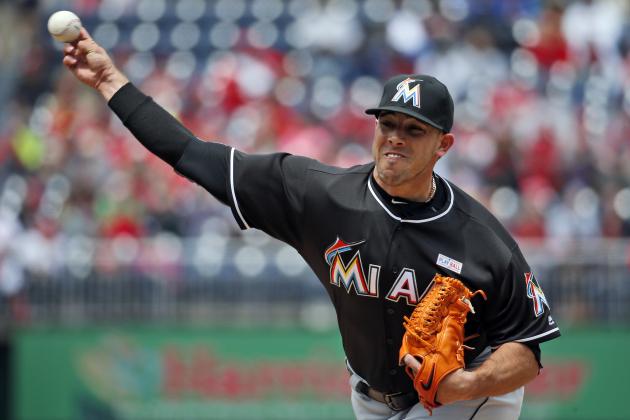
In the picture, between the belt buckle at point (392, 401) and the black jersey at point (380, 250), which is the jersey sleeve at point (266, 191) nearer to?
the black jersey at point (380, 250)

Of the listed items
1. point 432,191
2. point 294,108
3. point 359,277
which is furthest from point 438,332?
point 294,108

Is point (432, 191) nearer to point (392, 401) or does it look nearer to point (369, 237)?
point (369, 237)

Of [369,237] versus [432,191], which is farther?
[432,191]

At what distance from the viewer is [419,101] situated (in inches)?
164

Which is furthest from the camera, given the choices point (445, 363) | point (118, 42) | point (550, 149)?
point (118, 42)

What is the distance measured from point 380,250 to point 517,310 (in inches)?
23.1

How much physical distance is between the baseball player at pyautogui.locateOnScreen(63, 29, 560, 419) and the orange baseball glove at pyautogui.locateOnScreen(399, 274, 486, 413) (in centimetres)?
6

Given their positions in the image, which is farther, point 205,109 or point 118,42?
point 118,42

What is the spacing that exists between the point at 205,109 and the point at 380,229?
350 inches

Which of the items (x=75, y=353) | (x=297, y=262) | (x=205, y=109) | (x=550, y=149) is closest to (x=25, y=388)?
(x=75, y=353)

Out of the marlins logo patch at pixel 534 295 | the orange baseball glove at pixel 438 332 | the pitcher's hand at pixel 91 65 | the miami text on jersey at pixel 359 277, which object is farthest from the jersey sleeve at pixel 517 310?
the pitcher's hand at pixel 91 65

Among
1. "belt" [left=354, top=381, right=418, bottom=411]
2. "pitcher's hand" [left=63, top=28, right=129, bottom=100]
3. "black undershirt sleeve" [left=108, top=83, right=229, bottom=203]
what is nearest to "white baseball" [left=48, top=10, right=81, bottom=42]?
"pitcher's hand" [left=63, top=28, right=129, bottom=100]

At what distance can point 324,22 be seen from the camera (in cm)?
1378

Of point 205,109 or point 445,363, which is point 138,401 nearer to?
point 205,109
